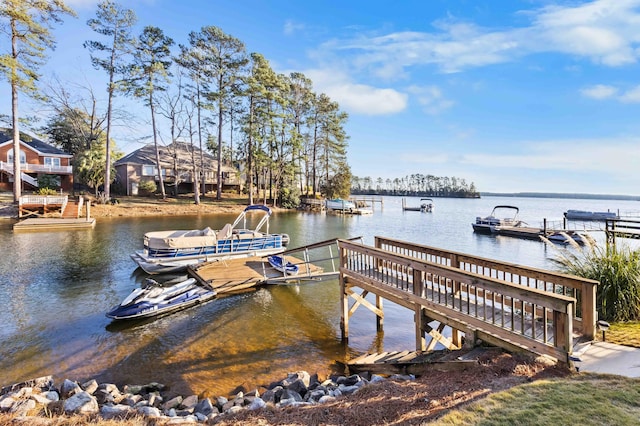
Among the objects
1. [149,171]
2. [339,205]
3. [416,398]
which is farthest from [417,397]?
[149,171]

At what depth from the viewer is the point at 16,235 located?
731 inches

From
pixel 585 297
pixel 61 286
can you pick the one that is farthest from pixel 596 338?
pixel 61 286

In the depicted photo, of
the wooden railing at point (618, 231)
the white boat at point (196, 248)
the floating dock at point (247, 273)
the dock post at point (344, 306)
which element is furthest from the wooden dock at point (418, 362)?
the white boat at point (196, 248)

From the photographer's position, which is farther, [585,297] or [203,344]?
[203,344]

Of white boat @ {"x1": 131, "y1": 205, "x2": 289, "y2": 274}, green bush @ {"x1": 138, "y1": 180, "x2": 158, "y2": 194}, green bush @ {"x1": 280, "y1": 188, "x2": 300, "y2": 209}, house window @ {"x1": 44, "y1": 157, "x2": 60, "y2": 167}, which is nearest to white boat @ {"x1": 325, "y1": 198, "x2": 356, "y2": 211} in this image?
green bush @ {"x1": 280, "y1": 188, "x2": 300, "y2": 209}

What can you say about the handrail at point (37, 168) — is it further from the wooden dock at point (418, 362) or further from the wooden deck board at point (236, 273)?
the wooden dock at point (418, 362)

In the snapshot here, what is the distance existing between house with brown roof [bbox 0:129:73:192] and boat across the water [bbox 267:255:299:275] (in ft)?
108

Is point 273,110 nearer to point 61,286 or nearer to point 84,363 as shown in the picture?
point 61,286

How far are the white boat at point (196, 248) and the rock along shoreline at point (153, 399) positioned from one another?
22.9 feet

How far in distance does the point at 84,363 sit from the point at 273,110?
129 feet

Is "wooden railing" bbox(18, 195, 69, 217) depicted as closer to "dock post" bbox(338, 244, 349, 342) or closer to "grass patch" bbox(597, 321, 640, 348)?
"dock post" bbox(338, 244, 349, 342)

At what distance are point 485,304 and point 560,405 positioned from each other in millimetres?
2381

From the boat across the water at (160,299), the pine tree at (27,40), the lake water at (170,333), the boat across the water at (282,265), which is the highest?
the pine tree at (27,40)

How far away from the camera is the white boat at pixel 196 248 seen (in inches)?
477
